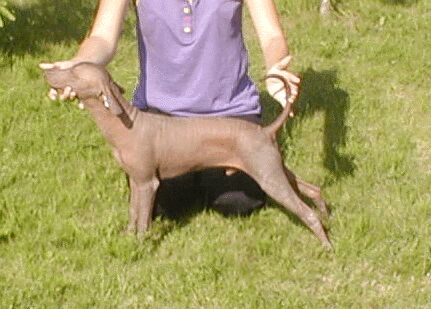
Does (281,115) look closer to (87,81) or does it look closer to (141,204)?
(141,204)

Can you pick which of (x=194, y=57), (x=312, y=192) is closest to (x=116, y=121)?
(x=194, y=57)

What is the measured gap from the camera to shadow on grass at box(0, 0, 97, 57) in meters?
7.33

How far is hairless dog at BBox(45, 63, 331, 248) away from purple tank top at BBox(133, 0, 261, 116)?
0.91 feet

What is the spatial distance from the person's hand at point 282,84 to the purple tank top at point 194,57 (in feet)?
1.27

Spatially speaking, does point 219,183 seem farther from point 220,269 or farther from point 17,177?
point 17,177

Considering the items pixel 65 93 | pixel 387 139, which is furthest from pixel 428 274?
pixel 65 93

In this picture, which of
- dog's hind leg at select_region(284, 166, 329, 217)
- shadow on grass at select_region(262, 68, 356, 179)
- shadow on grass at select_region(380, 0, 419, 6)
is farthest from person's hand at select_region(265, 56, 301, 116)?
shadow on grass at select_region(380, 0, 419, 6)

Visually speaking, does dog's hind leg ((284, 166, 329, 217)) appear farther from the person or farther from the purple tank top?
the purple tank top

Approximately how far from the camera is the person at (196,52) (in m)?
4.86

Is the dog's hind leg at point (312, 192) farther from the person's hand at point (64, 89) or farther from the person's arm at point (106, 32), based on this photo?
the person's hand at point (64, 89)

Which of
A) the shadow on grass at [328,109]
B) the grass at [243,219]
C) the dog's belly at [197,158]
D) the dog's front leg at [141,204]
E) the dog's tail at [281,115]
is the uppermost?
the dog's tail at [281,115]

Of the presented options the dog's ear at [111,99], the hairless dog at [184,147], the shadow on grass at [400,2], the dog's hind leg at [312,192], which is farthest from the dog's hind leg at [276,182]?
the shadow on grass at [400,2]

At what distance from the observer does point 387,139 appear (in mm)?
6242

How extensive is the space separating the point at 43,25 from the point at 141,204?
338 cm
